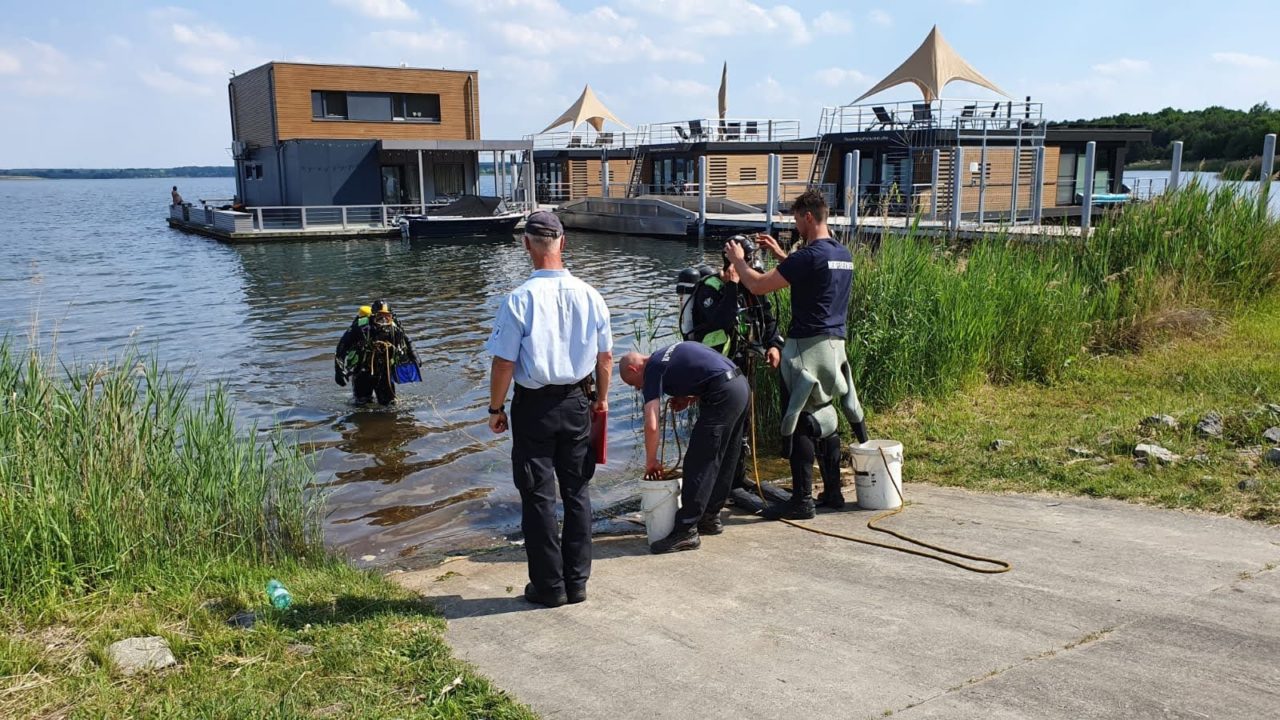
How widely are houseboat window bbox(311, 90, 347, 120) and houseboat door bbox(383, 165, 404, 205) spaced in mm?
2843

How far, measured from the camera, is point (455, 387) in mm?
13469

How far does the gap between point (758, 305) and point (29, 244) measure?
142 feet

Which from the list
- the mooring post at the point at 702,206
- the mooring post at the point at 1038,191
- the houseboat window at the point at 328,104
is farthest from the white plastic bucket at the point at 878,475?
the houseboat window at the point at 328,104

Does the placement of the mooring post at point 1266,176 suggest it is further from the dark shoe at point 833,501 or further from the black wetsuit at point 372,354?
the black wetsuit at point 372,354

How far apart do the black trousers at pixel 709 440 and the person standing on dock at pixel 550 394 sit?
0.87 meters

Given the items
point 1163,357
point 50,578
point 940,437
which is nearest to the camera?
point 50,578

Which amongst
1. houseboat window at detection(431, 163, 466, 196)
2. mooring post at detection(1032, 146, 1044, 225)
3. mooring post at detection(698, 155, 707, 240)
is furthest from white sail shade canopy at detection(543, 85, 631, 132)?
mooring post at detection(1032, 146, 1044, 225)

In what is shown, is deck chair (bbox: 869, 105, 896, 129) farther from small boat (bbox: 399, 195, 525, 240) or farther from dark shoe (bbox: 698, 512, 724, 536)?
dark shoe (bbox: 698, 512, 724, 536)

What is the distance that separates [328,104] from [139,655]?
136 ft

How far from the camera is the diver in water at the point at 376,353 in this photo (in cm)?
1148

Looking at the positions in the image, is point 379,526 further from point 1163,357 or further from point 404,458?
point 1163,357

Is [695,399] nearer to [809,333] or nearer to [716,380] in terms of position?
[716,380]

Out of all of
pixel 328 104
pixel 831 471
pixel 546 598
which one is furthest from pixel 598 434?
pixel 328 104

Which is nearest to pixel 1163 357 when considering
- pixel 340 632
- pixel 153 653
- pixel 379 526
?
pixel 379 526
